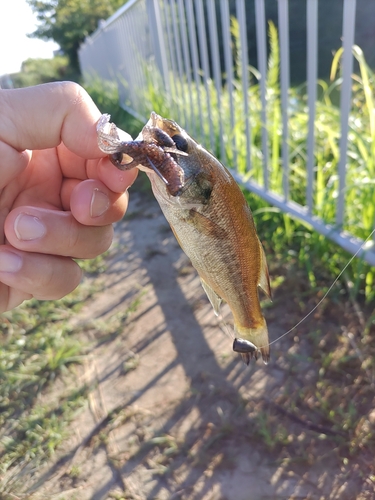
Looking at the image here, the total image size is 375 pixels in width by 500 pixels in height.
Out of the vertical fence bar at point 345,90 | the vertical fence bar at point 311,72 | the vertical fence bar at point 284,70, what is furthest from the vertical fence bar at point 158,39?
the vertical fence bar at point 345,90

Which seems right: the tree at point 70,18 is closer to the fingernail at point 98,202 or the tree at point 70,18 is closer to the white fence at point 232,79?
the white fence at point 232,79

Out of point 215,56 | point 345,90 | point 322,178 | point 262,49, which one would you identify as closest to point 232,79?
point 215,56

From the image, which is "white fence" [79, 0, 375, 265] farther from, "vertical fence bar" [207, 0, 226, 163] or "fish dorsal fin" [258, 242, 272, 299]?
"fish dorsal fin" [258, 242, 272, 299]

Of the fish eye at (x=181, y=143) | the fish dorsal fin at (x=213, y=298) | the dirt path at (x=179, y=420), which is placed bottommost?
the dirt path at (x=179, y=420)

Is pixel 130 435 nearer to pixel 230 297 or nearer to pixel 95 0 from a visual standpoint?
pixel 230 297

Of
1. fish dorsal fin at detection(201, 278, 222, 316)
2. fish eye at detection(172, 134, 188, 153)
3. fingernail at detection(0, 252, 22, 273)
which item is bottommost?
fish dorsal fin at detection(201, 278, 222, 316)

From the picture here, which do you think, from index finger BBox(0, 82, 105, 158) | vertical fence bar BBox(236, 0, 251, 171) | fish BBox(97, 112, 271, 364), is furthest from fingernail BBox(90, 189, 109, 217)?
vertical fence bar BBox(236, 0, 251, 171)
